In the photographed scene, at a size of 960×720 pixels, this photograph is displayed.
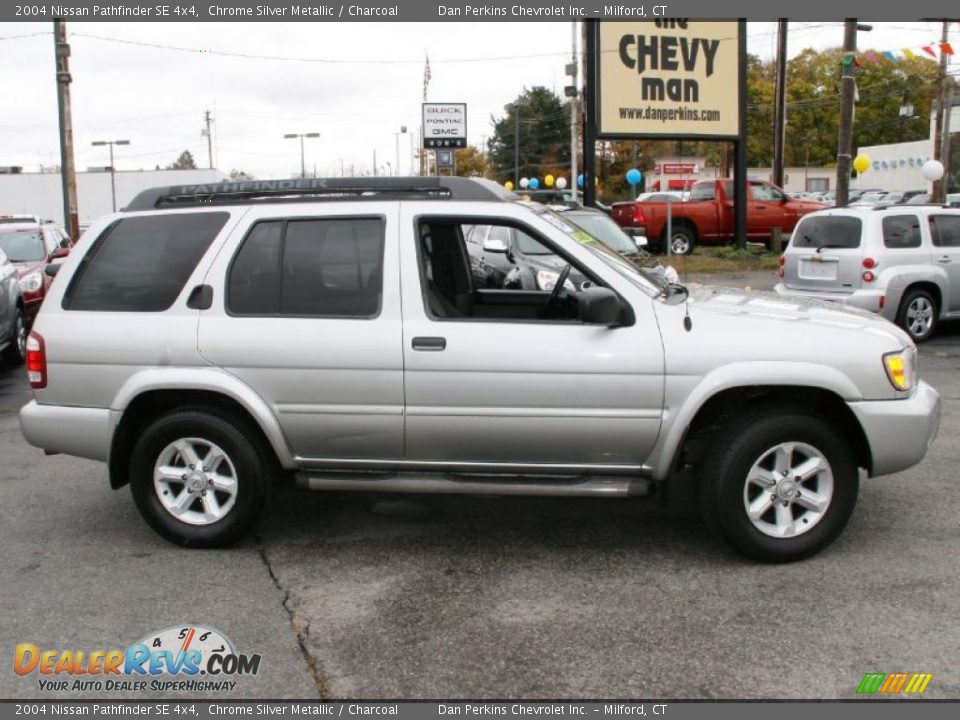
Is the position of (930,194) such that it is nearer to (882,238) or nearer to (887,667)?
(882,238)

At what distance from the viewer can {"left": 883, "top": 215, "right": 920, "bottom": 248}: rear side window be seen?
11023mm

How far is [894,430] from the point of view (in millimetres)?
4488

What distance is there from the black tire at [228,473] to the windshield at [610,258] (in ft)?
6.17

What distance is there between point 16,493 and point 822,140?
8277 centimetres

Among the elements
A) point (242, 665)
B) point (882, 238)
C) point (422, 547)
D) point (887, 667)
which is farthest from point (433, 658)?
point (882, 238)

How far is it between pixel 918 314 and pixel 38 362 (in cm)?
988

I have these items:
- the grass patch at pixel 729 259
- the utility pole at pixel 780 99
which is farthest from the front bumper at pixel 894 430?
the utility pole at pixel 780 99

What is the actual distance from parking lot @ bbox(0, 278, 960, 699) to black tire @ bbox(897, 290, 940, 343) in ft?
19.1

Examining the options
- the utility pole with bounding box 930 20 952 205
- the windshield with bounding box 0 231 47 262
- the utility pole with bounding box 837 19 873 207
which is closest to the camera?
the windshield with bounding box 0 231 47 262

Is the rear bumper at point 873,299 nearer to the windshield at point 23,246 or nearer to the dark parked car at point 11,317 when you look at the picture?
the dark parked car at point 11,317

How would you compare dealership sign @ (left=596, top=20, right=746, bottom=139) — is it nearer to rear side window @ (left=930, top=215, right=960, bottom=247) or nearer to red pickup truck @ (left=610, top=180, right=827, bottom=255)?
red pickup truck @ (left=610, top=180, right=827, bottom=255)

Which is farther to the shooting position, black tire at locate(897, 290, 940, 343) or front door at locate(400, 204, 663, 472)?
black tire at locate(897, 290, 940, 343)

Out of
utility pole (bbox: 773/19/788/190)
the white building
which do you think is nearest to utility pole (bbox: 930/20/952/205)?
utility pole (bbox: 773/19/788/190)

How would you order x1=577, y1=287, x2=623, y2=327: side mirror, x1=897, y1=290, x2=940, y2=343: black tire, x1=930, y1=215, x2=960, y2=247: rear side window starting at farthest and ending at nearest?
x1=930, y1=215, x2=960, y2=247: rear side window < x1=897, y1=290, x2=940, y2=343: black tire < x1=577, y1=287, x2=623, y2=327: side mirror
